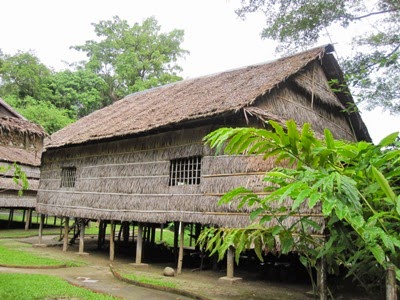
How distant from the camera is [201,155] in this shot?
11203 mm

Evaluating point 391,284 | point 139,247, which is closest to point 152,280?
point 139,247

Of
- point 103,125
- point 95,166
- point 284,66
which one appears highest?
point 284,66

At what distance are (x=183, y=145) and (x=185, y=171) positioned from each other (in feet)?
2.66

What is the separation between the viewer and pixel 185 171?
11.8 meters

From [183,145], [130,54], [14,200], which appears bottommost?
[14,200]

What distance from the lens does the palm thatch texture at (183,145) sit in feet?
34.3

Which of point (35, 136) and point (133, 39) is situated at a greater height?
point (133, 39)

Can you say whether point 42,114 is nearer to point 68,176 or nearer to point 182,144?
point 68,176

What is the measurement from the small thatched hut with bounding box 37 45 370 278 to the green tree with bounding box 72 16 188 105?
19332mm

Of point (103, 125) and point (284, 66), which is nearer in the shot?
point (284, 66)

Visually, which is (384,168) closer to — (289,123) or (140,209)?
(289,123)

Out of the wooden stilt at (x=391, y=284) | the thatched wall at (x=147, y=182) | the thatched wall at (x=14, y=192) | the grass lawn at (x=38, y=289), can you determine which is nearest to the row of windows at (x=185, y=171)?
the thatched wall at (x=147, y=182)

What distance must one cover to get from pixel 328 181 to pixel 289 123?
0.78 metres

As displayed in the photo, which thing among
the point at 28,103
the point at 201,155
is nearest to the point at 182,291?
the point at 201,155
